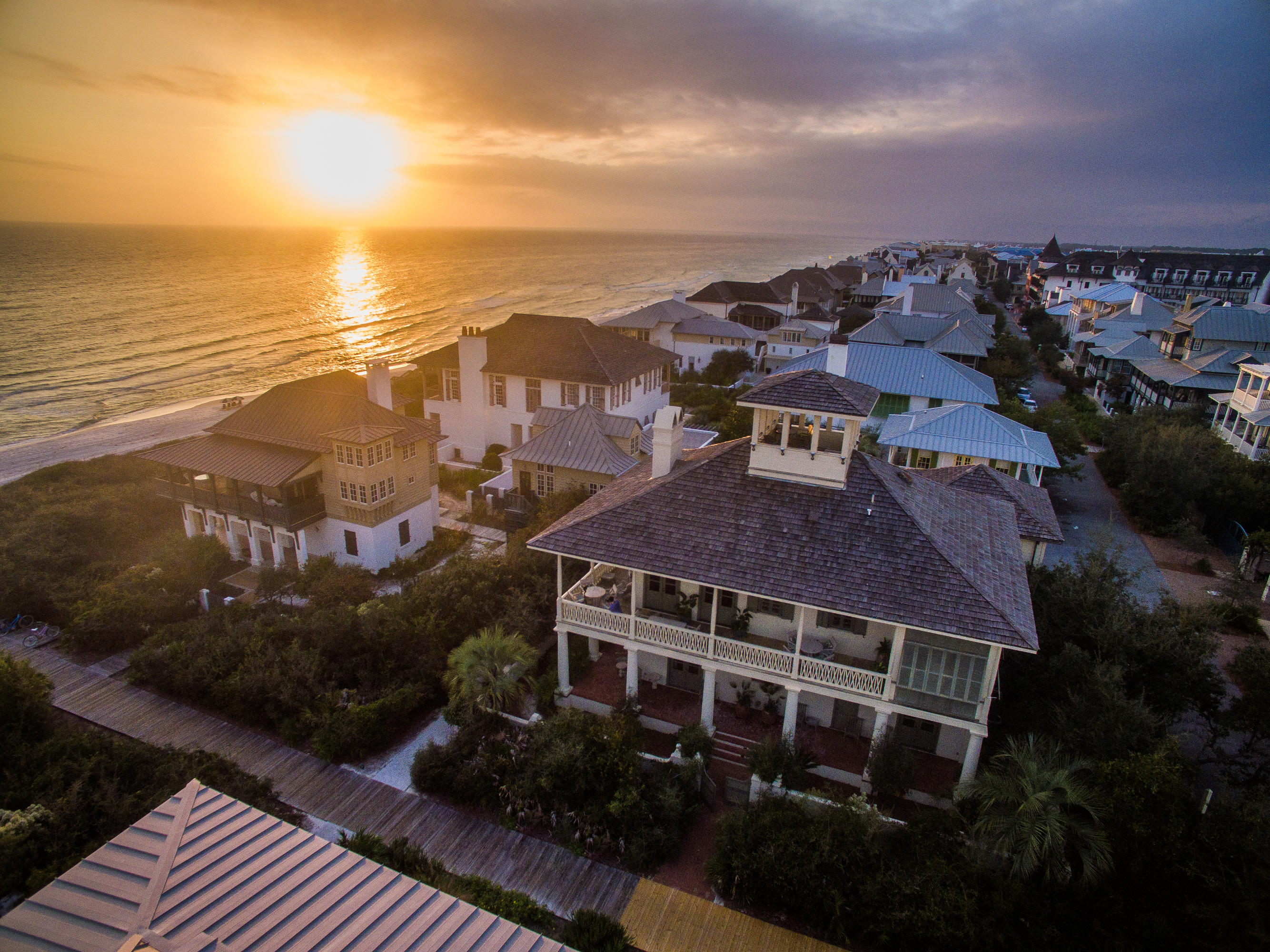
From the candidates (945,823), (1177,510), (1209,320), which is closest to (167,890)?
(945,823)

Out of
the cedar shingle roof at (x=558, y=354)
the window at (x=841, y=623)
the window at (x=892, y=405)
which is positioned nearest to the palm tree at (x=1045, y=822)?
the window at (x=841, y=623)

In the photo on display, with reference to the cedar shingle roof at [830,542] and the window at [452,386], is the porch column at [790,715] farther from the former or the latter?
the window at [452,386]

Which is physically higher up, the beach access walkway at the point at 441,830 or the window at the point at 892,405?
the window at the point at 892,405

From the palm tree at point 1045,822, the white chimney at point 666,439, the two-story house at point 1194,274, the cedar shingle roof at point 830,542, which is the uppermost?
the two-story house at point 1194,274

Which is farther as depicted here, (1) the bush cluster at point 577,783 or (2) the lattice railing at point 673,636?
(2) the lattice railing at point 673,636

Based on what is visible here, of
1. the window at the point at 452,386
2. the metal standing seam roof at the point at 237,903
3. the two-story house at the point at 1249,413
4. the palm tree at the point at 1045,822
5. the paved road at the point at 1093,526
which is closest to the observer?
the metal standing seam roof at the point at 237,903

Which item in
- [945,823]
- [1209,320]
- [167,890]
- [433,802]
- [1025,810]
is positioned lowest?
[433,802]

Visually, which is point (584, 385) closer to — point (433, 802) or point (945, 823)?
point (433, 802)
